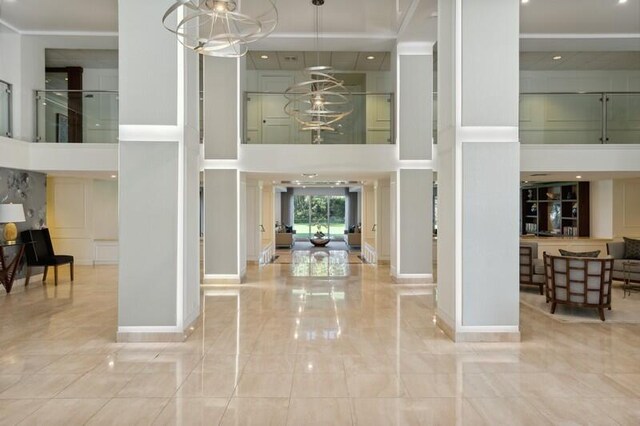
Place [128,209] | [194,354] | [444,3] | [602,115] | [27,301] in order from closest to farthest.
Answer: [194,354] < [128,209] < [444,3] < [27,301] < [602,115]

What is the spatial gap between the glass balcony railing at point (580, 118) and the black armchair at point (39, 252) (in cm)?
1090

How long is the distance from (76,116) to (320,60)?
20.8 ft

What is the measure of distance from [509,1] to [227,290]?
699 cm

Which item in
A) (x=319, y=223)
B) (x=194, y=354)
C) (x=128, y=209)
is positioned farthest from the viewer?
(x=319, y=223)

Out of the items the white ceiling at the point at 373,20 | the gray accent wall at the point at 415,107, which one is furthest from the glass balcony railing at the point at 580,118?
the gray accent wall at the point at 415,107

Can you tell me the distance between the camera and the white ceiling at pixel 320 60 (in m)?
11.4

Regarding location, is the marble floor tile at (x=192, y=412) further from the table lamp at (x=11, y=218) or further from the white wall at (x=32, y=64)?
the white wall at (x=32, y=64)

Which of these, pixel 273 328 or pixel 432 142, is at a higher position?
pixel 432 142

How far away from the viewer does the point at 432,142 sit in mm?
9656

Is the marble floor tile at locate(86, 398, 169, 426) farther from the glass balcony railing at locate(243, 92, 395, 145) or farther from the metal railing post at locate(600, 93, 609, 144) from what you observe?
the metal railing post at locate(600, 93, 609, 144)

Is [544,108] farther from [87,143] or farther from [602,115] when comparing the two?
[87,143]

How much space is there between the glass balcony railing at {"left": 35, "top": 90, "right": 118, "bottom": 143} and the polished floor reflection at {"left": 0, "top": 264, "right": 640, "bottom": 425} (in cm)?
423

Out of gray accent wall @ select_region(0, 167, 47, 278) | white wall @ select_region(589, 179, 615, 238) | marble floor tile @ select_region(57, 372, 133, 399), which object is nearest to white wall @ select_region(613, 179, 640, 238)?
white wall @ select_region(589, 179, 615, 238)

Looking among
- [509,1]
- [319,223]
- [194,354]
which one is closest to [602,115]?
[509,1]
